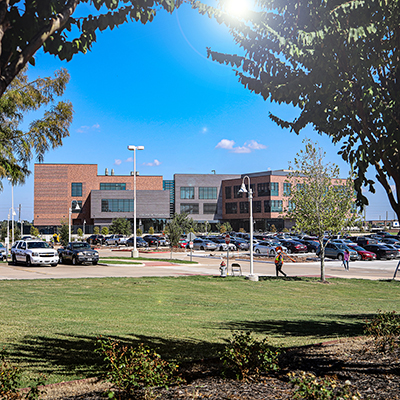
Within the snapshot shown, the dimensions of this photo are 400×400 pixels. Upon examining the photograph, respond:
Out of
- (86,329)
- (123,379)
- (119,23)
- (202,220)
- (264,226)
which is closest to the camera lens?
(123,379)

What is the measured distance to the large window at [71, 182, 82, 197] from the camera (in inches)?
4710

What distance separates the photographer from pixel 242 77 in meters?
6.46

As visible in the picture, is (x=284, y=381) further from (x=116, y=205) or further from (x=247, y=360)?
(x=116, y=205)

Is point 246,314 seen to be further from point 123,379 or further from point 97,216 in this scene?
point 97,216

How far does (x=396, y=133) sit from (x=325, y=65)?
138 centimetres

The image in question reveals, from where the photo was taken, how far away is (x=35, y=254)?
30.4 metres

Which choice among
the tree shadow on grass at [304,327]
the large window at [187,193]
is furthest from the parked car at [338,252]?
the large window at [187,193]

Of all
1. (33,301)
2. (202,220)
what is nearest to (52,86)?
(33,301)

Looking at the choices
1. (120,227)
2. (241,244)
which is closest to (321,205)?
(241,244)

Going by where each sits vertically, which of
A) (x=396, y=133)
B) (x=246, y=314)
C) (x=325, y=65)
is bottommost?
(x=246, y=314)

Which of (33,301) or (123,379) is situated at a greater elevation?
(123,379)

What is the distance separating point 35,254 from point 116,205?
84.8m

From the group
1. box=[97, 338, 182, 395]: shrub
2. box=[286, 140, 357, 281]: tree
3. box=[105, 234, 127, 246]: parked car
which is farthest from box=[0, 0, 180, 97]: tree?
box=[105, 234, 127, 246]: parked car

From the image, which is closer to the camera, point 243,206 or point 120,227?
point 120,227
